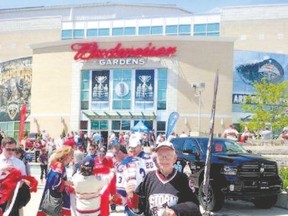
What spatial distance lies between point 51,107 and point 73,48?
21.8 ft

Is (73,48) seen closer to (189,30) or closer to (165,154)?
(189,30)

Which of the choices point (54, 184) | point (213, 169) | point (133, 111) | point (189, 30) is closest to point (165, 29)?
point (189, 30)

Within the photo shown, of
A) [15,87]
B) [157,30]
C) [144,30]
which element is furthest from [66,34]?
[157,30]

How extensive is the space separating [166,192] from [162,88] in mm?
48099

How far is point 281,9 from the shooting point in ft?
227

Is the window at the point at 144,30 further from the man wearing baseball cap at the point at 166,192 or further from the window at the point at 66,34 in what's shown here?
the man wearing baseball cap at the point at 166,192

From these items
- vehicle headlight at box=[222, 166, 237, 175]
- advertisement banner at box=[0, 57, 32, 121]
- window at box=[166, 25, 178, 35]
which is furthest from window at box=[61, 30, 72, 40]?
vehicle headlight at box=[222, 166, 237, 175]

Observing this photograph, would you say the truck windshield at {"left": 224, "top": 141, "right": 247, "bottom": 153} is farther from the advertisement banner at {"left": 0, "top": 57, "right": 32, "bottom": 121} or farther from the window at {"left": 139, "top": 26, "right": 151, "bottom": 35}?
the window at {"left": 139, "top": 26, "right": 151, "bottom": 35}

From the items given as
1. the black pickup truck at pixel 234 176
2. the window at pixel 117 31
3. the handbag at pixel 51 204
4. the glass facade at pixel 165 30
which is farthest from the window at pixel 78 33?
the handbag at pixel 51 204

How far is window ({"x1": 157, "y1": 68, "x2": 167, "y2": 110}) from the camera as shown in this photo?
5183 cm

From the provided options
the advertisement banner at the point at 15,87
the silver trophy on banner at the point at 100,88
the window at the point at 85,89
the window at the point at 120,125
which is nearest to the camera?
the window at the point at 120,125

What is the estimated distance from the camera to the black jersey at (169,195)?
398 cm

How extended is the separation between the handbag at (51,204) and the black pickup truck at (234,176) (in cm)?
597

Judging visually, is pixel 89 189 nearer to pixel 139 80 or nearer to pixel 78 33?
pixel 139 80
